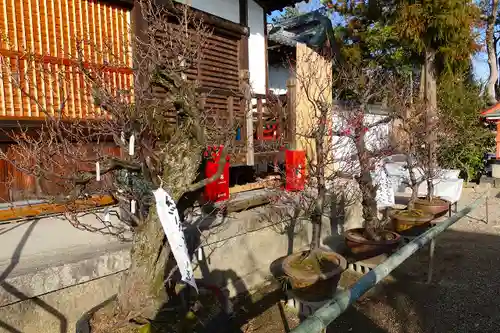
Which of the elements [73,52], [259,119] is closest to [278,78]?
[259,119]

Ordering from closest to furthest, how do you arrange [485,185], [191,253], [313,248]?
[191,253]
[313,248]
[485,185]

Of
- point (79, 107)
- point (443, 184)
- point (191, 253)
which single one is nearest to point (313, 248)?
point (191, 253)

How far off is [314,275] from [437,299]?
186 cm

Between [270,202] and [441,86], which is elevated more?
[441,86]

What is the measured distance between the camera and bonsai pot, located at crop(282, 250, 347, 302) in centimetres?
450

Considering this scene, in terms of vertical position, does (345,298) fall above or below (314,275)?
above

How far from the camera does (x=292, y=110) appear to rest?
747cm

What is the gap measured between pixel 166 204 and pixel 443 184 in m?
9.72

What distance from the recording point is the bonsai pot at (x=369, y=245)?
19.4ft

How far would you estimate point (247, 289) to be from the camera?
533 centimetres

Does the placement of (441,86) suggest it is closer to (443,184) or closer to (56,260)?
(443,184)

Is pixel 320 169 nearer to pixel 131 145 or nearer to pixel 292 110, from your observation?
pixel 131 145

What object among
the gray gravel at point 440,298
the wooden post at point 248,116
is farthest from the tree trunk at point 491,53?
the wooden post at point 248,116

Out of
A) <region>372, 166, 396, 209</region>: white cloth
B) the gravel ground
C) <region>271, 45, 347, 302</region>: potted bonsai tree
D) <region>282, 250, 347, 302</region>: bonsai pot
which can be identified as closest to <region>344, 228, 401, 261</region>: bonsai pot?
the gravel ground
